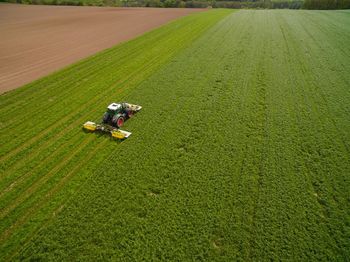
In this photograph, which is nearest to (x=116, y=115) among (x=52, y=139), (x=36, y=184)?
(x=52, y=139)

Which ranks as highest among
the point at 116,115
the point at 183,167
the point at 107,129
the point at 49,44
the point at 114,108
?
the point at 49,44

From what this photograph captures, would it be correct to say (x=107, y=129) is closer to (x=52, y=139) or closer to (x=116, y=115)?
(x=116, y=115)

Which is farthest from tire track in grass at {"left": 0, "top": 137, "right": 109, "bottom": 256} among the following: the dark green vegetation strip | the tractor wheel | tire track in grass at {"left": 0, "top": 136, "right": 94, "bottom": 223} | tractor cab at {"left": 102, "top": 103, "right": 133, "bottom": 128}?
the tractor wheel

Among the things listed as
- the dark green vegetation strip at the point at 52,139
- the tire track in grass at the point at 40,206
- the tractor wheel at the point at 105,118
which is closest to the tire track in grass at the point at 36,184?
the dark green vegetation strip at the point at 52,139

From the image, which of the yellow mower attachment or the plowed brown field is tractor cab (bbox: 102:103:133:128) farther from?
the plowed brown field

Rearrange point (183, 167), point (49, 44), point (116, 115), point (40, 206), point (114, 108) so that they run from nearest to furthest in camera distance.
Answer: point (40, 206)
point (183, 167)
point (114, 108)
point (116, 115)
point (49, 44)

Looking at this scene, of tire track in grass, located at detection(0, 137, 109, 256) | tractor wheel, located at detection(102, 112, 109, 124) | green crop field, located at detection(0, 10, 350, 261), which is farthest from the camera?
tractor wheel, located at detection(102, 112, 109, 124)
